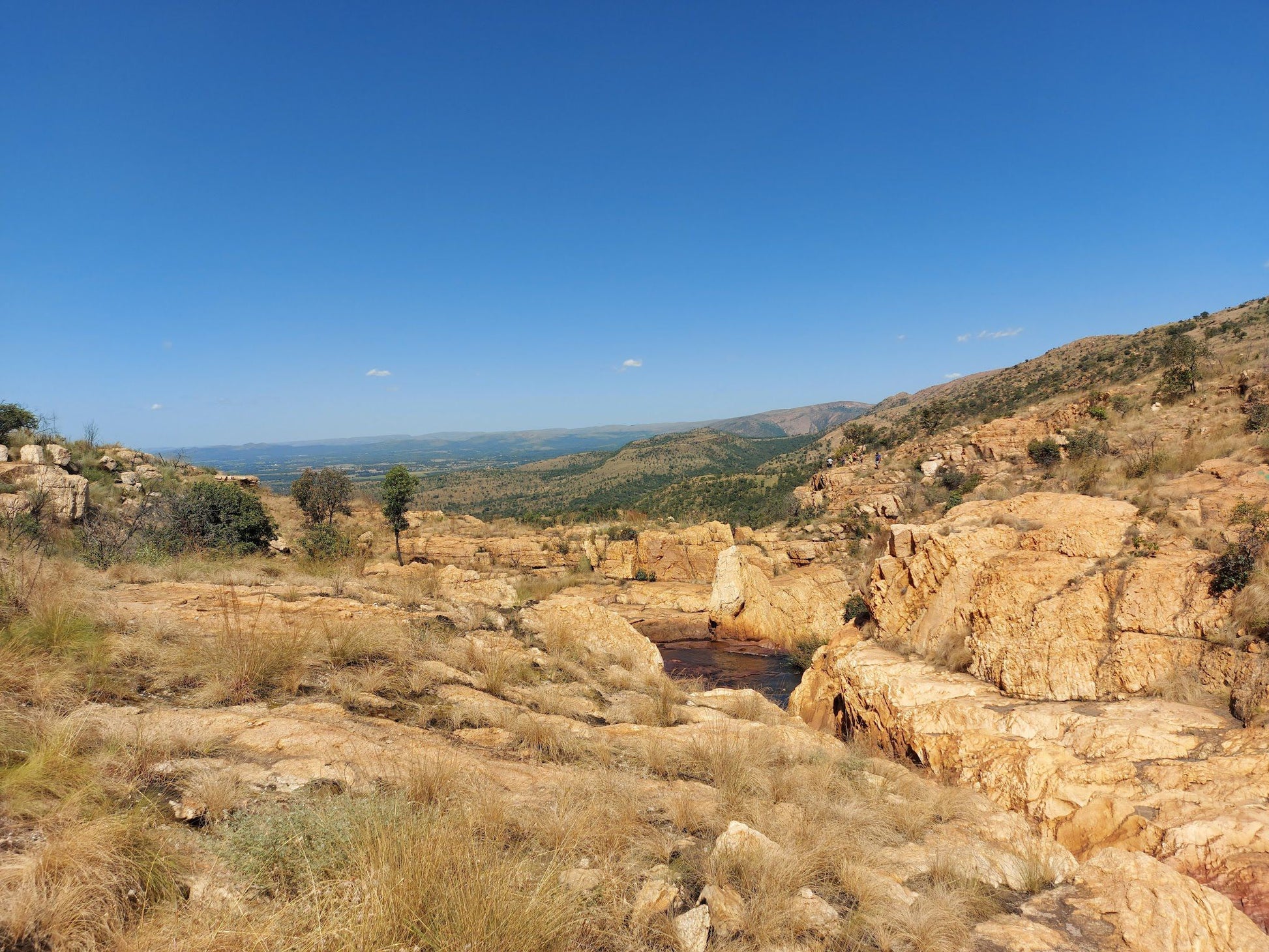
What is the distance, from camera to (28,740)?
2641 mm

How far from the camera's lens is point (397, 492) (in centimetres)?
2297

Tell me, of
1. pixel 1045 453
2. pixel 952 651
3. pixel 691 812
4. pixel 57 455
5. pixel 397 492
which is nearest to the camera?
pixel 691 812

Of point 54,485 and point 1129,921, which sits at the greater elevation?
point 54,485

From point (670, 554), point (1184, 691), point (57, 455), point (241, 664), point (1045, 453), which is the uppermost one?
point (57, 455)

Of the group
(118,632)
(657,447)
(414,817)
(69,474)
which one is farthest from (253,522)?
(657,447)

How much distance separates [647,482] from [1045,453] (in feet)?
249

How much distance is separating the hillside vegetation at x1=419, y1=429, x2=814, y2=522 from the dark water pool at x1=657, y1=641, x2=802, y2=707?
13.8 meters

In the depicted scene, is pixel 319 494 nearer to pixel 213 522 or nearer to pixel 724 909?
pixel 213 522

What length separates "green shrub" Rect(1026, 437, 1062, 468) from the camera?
17.4m

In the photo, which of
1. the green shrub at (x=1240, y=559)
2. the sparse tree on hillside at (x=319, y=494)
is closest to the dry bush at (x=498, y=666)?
the green shrub at (x=1240, y=559)

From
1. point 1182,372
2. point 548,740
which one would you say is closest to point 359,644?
point 548,740

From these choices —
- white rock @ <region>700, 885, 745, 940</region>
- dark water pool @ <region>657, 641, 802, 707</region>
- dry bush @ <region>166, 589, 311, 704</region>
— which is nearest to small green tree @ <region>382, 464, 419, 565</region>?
A: dark water pool @ <region>657, 641, 802, 707</region>

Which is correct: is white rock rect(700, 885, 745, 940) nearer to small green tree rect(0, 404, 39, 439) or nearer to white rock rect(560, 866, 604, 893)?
white rock rect(560, 866, 604, 893)

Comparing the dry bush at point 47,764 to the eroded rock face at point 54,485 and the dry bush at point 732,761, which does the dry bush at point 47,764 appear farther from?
the eroded rock face at point 54,485
